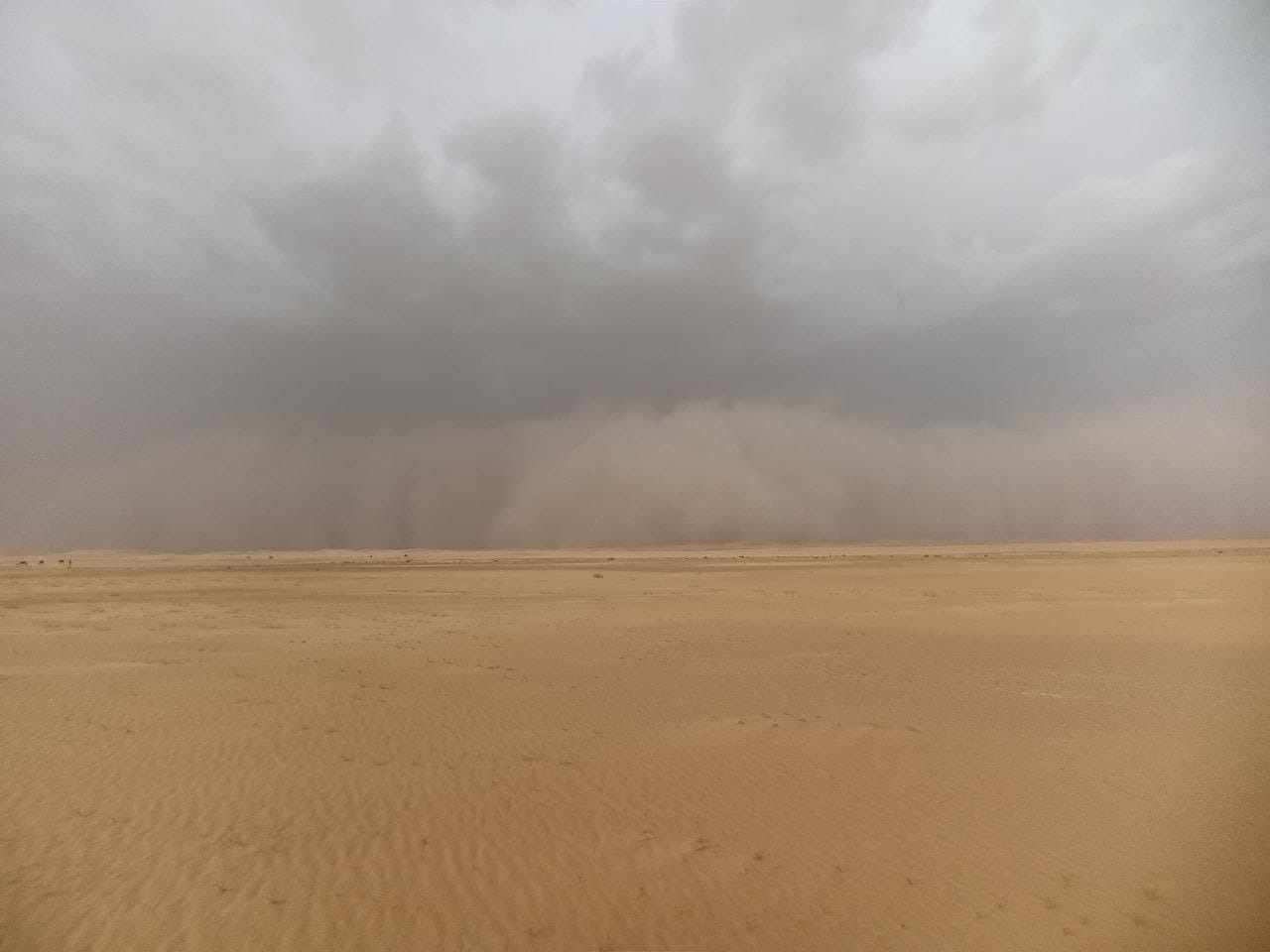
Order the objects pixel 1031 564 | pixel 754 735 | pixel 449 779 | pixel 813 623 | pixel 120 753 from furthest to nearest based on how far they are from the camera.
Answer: pixel 1031 564 → pixel 813 623 → pixel 754 735 → pixel 120 753 → pixel 449 779

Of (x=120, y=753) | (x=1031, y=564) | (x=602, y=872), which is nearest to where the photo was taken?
(x=602, y=872)

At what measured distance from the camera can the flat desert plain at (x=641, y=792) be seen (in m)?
5.03

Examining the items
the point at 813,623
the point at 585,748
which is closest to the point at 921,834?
the point at 585,748

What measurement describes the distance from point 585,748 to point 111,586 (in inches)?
1485

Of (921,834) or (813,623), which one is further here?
(813,623)

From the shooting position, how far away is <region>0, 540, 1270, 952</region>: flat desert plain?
16.5 ft

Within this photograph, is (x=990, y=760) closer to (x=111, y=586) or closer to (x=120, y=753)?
(x=120, y=753)

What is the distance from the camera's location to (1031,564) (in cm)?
4481

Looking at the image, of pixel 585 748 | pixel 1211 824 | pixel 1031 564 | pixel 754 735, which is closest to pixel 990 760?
pixel 1211 824

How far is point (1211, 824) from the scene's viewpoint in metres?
6.41

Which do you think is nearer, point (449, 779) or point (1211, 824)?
point (1211, 824)

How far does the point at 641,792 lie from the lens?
7465mm

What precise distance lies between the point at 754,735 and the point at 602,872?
14.3ft

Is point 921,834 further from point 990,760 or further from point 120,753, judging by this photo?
point 120,753
